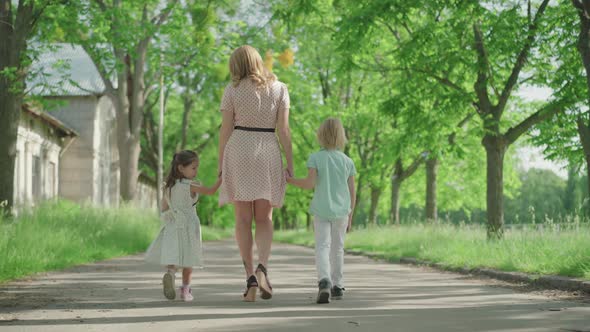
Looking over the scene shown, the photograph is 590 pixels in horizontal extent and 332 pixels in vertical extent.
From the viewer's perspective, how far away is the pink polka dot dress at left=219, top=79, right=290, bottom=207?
760cm

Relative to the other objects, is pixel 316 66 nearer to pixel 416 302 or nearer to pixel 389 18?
pixel 389 18

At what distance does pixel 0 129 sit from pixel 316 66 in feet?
81.0

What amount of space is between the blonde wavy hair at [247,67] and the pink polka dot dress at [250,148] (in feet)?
0.18

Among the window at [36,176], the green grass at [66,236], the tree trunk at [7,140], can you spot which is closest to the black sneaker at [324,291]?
the green grass at [66,236]

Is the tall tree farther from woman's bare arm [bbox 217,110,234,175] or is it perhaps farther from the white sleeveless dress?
woman's bare arm [bbox 217,110,234,175]

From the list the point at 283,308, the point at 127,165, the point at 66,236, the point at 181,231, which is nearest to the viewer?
the point at 283,308

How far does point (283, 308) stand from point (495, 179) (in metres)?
11.4

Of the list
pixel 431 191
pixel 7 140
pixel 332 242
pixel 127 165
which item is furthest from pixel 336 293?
pixel 431 191

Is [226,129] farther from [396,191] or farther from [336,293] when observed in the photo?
[396,191]

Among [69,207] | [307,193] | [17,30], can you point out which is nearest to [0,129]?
[17,30]

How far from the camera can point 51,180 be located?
3688 cm

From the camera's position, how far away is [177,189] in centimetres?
822

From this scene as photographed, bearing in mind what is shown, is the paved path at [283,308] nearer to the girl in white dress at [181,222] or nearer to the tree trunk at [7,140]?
the girl in white dress at [181,222]

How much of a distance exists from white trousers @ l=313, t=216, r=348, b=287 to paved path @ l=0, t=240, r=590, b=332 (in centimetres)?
31
